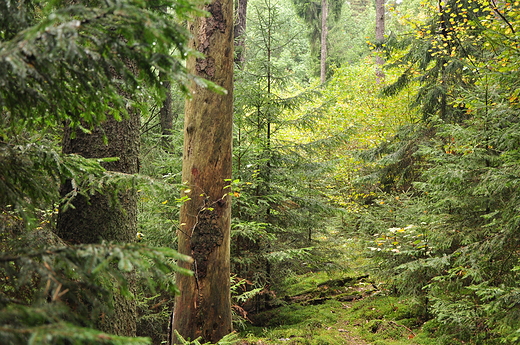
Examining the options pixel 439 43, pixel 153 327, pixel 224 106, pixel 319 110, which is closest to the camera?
pixel 224 106

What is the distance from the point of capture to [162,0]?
159 centimetres

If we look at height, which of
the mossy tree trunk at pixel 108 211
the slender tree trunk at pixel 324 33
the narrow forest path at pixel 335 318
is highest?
the slender tree trunk at pixel 324 33

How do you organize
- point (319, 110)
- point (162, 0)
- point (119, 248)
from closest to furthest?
1. point (119, 248)
2. point (162, 0)
3. point (319, 110)

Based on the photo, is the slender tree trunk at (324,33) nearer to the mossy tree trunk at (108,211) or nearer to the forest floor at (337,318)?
the forest floor at (337,318)

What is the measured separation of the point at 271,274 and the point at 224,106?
14.6 ft

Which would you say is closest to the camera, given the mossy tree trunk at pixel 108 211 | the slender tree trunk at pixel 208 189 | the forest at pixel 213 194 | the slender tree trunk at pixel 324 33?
the forest at pixel 213 194

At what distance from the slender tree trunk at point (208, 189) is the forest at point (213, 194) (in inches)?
0.8

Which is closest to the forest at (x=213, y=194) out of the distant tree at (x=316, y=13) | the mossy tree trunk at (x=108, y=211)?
the mossy tree trunk at (x=108, y=211)

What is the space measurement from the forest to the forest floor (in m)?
0.05

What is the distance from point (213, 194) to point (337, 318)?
Answer: 5.00m

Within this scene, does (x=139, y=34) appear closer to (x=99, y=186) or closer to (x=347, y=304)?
(x=99, y=186)

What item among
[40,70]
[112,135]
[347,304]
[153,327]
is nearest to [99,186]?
[40,70]

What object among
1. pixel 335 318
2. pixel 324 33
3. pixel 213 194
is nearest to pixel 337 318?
pixel 335 318

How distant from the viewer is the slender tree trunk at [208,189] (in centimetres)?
381
